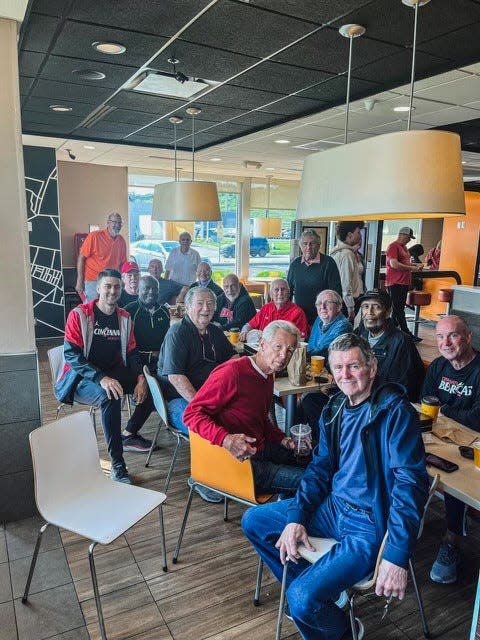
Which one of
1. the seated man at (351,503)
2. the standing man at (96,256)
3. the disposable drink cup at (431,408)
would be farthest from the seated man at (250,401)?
the standing man at (96,256)

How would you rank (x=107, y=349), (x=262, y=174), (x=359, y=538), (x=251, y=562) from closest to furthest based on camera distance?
(x=359, y=538), (x=251, y=562), (x=107, y=349), (x=262, y=174)

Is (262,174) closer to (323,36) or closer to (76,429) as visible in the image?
(323,36)

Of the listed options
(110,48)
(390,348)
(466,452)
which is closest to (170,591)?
(466,452)

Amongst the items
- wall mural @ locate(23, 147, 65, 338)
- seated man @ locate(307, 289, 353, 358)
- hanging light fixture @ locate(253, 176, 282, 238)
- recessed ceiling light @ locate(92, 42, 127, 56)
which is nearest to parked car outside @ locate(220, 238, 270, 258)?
hanging light fixture @ locate(253, 176, 282, 238)

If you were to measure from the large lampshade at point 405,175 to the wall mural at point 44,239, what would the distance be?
5790mm

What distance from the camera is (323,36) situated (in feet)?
9.15

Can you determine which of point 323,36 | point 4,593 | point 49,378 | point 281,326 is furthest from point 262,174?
point 4,593

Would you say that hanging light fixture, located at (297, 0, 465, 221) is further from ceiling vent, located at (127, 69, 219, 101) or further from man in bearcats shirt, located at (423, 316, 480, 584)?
ceiling vent, located at (127, 69, 219, 101)

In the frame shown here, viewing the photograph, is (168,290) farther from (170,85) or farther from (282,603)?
(282,603)

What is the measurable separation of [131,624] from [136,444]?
5.69 ft

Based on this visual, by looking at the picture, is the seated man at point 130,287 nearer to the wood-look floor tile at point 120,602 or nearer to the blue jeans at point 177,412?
the blue jeans at point 177,412

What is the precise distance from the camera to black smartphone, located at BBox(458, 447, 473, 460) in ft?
6.39

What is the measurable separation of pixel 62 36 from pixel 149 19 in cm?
63

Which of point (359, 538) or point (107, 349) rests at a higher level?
point (107, 349)
